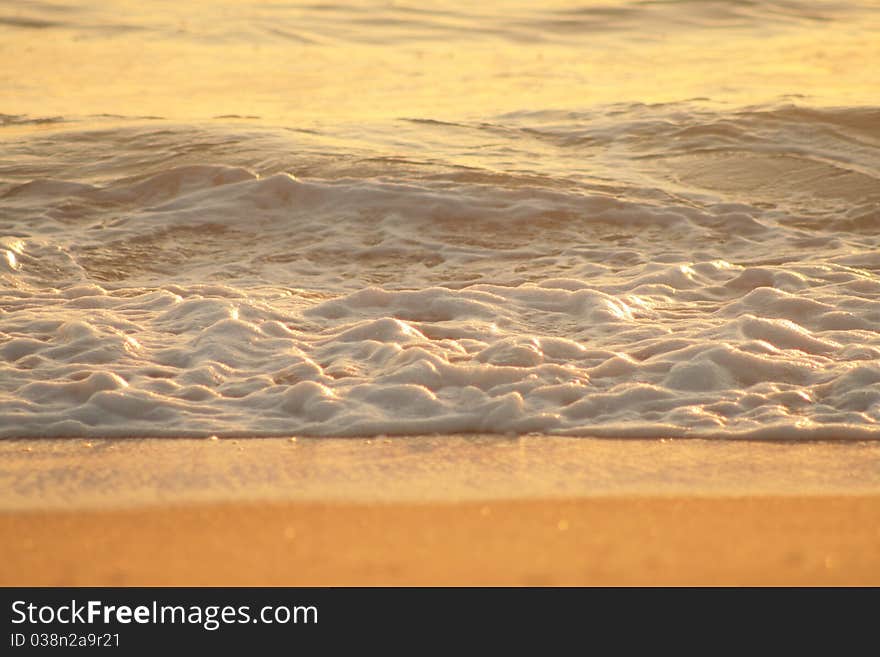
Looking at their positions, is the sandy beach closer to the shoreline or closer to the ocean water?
the shoreline

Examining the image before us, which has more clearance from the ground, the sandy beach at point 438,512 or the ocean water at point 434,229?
the ocean water at point 434,229

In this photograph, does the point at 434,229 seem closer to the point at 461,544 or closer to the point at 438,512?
the point at 438,512

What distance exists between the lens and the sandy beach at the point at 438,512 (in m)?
2.58

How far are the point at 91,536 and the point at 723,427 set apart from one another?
1.90m

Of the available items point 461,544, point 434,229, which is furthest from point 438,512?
point 434,229

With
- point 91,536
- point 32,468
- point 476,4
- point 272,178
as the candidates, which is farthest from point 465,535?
point 476,4

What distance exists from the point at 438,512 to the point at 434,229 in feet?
12.4

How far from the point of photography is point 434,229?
6520mm

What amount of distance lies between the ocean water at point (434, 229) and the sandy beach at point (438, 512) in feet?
0.63

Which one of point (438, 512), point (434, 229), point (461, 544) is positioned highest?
point (434, 229)

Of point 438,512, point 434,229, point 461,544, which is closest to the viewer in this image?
point 461,544

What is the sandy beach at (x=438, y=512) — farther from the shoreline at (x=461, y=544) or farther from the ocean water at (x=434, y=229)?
the ocean water at (x=434, y=229)

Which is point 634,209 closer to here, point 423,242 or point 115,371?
point 423,242

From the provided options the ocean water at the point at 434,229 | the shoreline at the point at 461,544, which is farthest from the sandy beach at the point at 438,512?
the ocean water at the point at 434,229
